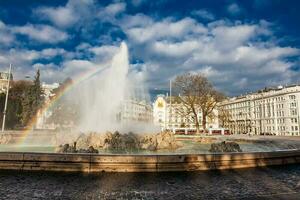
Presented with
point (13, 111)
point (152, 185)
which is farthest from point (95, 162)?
point (13, 111)

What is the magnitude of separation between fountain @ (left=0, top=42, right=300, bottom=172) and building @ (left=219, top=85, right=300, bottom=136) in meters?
55.3

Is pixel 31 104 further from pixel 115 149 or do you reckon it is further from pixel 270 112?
pixel 270 112

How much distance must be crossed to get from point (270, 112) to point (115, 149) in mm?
104254

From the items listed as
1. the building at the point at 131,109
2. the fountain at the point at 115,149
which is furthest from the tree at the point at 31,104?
the fountain at the point at 115,149

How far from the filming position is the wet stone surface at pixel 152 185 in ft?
27.2

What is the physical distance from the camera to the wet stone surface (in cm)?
829

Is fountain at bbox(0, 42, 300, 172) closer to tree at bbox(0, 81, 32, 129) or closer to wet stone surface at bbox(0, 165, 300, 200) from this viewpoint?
wet stone surface at bbox(0, 165, 300, 200)

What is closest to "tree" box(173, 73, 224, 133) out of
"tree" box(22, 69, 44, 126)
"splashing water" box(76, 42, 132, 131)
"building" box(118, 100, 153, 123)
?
"building" box(118, 100, 153, 123)

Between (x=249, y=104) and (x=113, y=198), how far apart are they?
130 m

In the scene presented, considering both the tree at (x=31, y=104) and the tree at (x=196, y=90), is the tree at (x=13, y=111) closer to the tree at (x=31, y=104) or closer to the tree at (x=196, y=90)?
the tree at (x=31, y=104)

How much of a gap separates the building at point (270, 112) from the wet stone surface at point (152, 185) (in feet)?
234

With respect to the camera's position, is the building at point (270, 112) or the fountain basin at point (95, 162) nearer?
the fountain basin at point (95, 162)

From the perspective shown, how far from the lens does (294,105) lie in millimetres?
98125

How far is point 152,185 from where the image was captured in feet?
31.2
